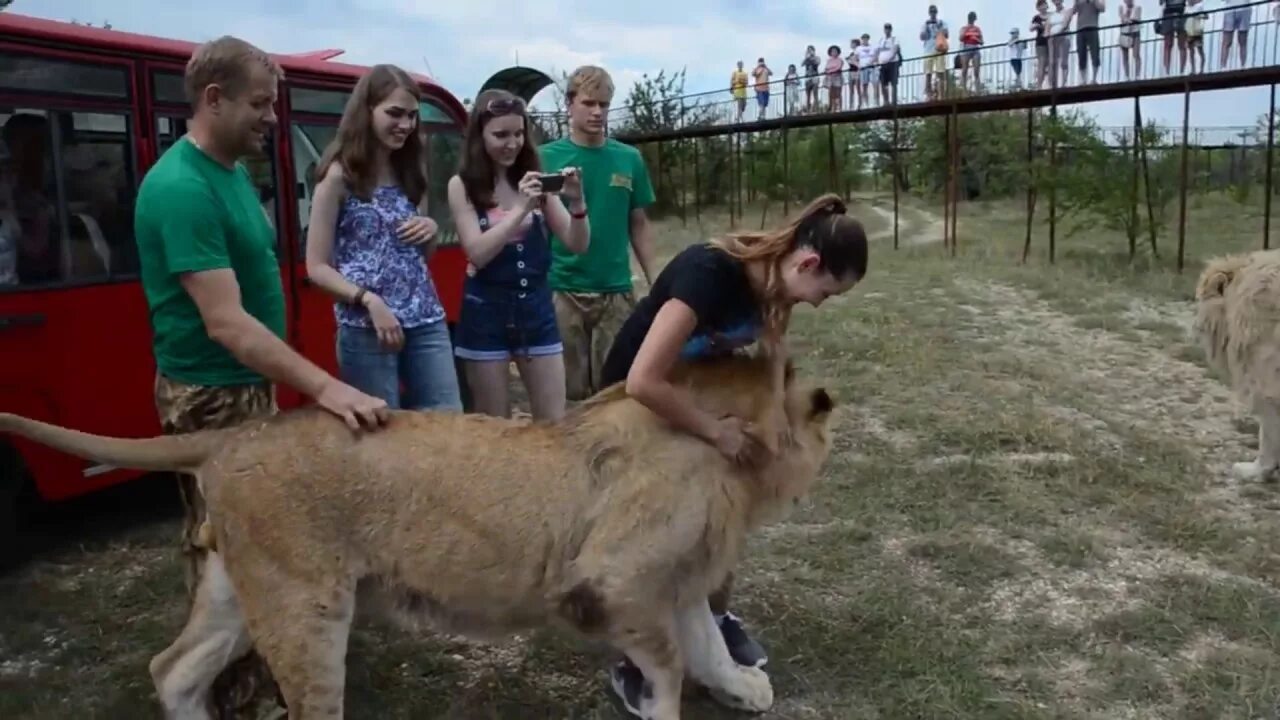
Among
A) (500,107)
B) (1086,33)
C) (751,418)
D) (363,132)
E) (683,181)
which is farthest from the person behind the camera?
(683,181)

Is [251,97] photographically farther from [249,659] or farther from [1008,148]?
[1008,148]

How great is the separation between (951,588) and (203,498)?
2.96 m

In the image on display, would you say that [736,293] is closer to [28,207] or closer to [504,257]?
[504,257]

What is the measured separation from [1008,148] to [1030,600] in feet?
89.3

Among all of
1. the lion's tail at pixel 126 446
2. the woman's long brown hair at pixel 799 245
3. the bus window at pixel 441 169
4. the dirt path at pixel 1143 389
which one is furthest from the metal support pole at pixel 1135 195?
the lion's tail at pixel 126 446

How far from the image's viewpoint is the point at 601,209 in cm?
475

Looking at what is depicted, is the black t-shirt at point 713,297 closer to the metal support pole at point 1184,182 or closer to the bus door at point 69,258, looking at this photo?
the bus door at point 69,258

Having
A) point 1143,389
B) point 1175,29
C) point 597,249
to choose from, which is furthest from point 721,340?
point 1175,29

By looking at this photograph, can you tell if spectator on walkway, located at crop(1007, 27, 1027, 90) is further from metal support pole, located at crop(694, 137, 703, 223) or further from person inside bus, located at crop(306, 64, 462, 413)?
person inside bus, located at crop(306, 64, 462, 413)

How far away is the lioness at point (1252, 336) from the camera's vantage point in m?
5.69

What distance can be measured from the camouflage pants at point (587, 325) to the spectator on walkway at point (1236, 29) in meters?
13.4

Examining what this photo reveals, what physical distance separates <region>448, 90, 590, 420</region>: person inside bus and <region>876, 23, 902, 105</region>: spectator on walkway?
18562 mm

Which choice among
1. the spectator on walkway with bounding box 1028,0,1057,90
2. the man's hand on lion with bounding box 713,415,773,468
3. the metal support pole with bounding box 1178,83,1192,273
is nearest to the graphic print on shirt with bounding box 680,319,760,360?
the man's hand on lion with bounding box 713,415,773,468

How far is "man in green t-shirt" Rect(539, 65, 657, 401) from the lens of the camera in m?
4.71
